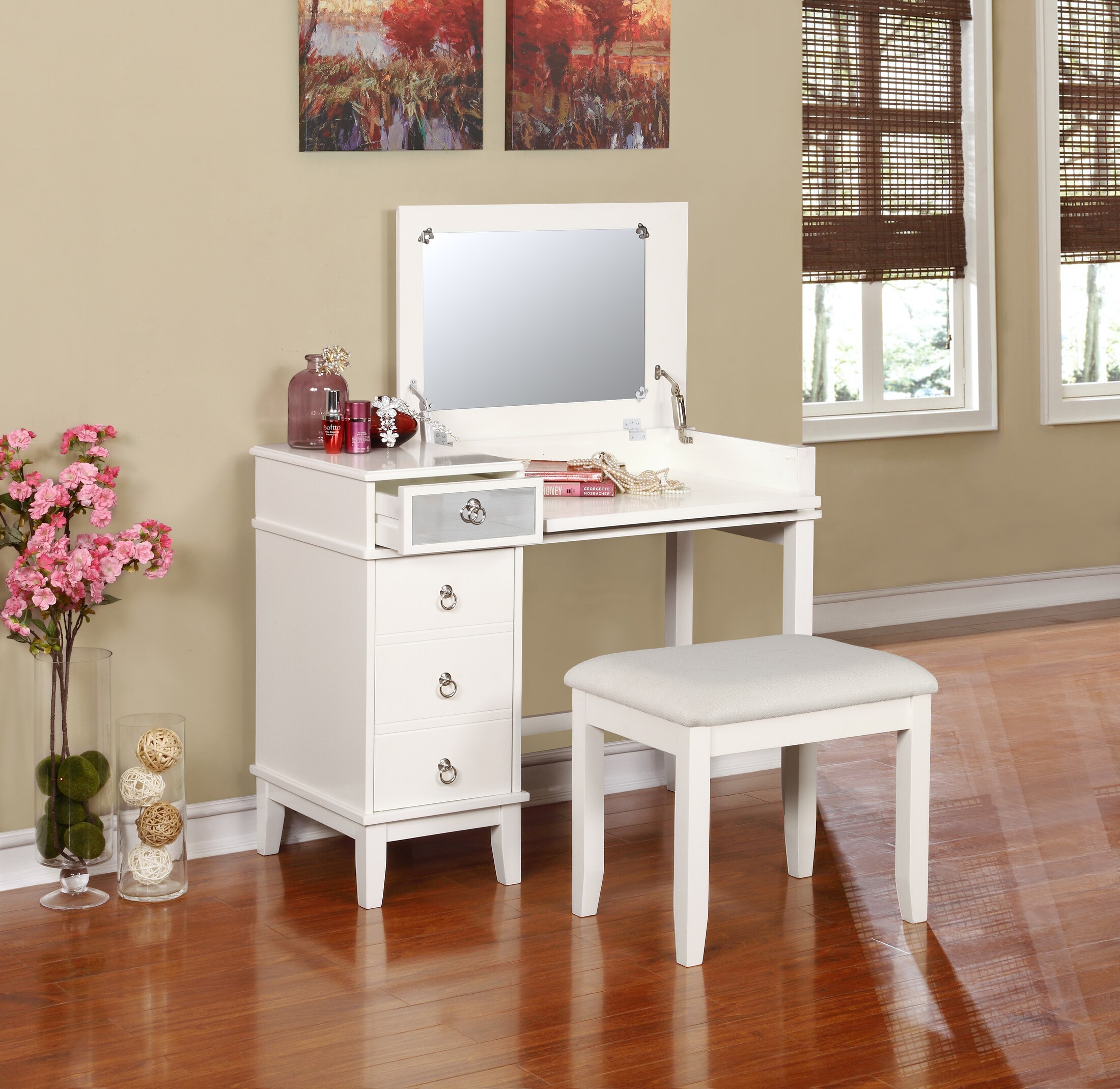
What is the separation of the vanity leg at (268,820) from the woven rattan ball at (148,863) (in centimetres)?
29

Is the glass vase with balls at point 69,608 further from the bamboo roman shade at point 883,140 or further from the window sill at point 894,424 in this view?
the bamboo roman shade at point 883,140

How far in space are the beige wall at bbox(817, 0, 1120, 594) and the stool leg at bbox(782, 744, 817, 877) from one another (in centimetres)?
221

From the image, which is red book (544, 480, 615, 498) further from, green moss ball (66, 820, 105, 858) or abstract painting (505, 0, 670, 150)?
green moss ball (66, 820, 105, 858)

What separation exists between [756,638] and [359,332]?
1.01 meters

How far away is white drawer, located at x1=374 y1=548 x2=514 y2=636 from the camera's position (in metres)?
2.80

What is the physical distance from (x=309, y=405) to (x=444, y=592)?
477 mm

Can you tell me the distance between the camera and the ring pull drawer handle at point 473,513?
2824 millimetres

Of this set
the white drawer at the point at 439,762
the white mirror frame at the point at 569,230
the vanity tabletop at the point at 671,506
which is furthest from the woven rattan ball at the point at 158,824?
the white mirror frame at the point at 569,230

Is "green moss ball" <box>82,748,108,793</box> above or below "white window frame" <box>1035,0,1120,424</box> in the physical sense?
below

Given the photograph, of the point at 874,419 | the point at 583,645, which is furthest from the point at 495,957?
the point at 874,419

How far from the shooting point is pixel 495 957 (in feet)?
8.65

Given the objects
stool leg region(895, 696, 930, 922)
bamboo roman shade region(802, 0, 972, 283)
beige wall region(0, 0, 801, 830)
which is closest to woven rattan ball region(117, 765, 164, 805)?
beige wall region(0, 0, 801, 830)

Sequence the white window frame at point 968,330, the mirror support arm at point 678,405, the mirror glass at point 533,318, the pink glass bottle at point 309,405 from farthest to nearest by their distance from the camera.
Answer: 1. the white window frame at point 968,330
2. the mirror support arm at point 678,405
3. the mirror glass at point 533,318
4. the pink glass bottle at point 309,405

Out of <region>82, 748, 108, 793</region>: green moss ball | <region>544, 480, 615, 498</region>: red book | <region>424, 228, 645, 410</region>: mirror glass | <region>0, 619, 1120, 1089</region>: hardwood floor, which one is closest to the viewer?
<region>0, 619, 1120, 1089</region>: hardwood floor
